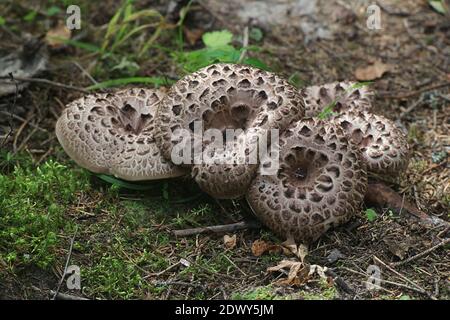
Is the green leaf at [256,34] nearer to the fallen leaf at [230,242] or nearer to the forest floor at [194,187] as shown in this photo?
the forest floor at [194,187]

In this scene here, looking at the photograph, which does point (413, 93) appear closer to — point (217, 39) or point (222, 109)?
point (217, 39)

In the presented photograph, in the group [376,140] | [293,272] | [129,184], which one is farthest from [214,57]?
[293,272]

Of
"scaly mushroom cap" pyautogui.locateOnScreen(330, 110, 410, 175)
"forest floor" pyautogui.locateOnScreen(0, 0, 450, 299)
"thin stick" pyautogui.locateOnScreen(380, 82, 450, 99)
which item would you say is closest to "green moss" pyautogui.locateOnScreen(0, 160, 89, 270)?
"forest floor" pyautogui.locateOnScreen(0, 0, 450, 299)

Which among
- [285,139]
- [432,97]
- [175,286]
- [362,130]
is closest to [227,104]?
[285,139]

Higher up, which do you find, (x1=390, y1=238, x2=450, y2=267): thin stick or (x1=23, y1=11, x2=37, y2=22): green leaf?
(x1=23, y1=11, x2=37, y2=22): green leaf

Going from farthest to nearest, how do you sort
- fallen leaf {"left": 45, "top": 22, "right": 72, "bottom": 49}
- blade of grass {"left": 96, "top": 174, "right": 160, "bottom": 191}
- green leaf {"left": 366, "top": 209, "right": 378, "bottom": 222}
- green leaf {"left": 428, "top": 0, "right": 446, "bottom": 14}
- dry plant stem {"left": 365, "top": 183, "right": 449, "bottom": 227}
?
green leaf {"left": 428, "top": 0, "right": 446, "bottom": 14}
fallen leaf {"left": 45, "top": 22, "right": 72, "bottom": 49}
blade of grass {"left": 96, "top": 174, "right": 160, "bottom": 191}
dry plant stem {"left": 365, "top": 183, "right": 449, "bottom": 227}
green leaf {"left": 366, "top": 209, "right": 378, "bottom": 222}

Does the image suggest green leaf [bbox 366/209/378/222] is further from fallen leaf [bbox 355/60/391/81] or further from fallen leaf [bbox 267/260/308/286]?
fallen leaf [bbox 355/60/391/81]
